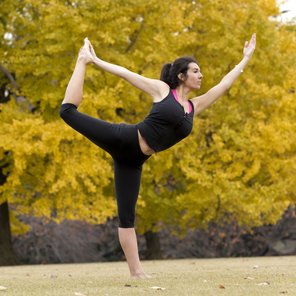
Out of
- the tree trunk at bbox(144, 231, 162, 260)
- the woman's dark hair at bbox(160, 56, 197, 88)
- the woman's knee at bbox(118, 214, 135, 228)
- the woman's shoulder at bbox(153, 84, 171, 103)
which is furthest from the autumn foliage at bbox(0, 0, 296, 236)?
the woman's shoulder at bbox(153, 84, 171, 103)

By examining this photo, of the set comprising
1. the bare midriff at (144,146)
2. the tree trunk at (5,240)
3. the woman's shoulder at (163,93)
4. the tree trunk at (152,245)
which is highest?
the woman's shoulder at (163,93)

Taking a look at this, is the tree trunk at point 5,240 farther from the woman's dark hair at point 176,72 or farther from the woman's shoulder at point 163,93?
the woman's shoulder at point 163,93

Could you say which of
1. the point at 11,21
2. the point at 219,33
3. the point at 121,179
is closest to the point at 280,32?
the point at 219,33

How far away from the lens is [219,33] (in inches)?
904

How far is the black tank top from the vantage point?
8000 mm

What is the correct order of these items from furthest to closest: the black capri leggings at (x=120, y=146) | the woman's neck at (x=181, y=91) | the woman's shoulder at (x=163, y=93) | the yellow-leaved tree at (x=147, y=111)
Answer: the yellow-leaved tree at (x=147, y=111) < the woman's neck at (x=181, y=91) < the woman's shoulder at (x=163, y=93) < the black capri leggings at (x=120, y=146)

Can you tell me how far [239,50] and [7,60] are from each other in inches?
241

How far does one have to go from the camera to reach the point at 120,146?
26.3ft

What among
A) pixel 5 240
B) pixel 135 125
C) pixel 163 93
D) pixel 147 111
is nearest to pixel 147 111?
pixel 147 111

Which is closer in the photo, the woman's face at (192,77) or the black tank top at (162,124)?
the black tank top at (162,124)

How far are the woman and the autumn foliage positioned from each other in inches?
404

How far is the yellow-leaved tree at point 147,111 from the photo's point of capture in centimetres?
1955

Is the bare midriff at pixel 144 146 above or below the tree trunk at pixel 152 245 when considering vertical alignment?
above

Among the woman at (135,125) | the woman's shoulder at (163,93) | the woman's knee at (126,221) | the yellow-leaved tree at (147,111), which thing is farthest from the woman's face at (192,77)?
the yellow-leaved tree at (147,111)
